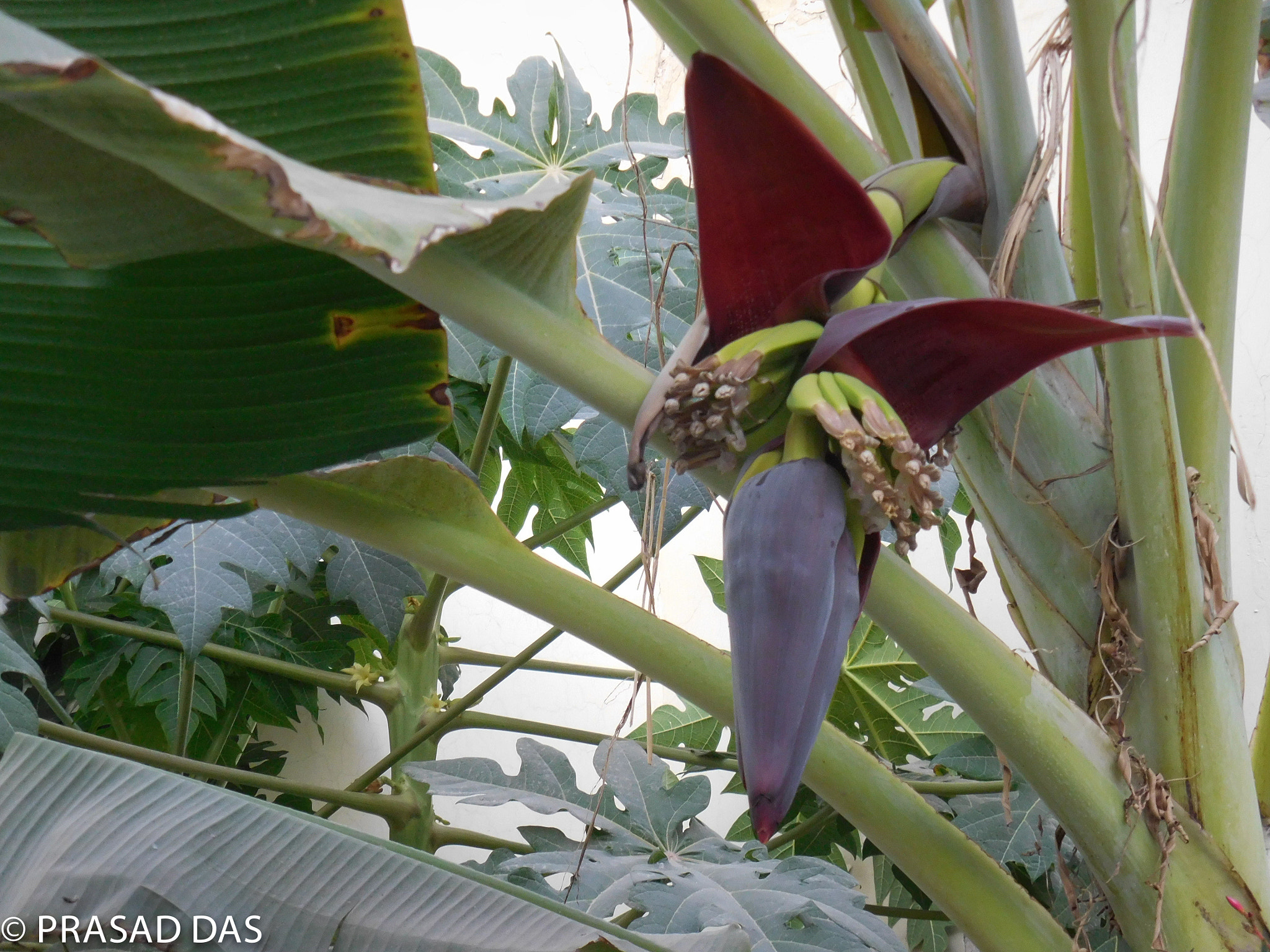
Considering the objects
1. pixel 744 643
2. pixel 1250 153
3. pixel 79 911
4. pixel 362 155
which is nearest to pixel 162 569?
pixel 79 911

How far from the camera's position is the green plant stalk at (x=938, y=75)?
40 cm

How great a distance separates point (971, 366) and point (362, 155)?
203 mm

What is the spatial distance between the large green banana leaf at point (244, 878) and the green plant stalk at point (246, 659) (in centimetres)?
49

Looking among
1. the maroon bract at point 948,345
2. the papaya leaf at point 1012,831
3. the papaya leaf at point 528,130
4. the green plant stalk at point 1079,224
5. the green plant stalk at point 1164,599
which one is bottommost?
the papaya leaf at point 1012,831

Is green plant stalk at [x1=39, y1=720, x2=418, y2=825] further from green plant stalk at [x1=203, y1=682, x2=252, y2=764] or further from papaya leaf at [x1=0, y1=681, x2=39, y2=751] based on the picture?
green plant stalk at [x1=203, y1=682, x2=252, y2=764]

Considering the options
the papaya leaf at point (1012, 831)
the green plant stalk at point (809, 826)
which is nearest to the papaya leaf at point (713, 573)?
the green plant stalk at point (809, 826)

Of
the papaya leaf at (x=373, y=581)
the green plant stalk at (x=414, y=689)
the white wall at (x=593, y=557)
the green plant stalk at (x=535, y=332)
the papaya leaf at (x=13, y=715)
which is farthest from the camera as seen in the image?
the white wall at (x=593, y=557)

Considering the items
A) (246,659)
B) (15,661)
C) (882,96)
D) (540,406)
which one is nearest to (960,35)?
(882,96)

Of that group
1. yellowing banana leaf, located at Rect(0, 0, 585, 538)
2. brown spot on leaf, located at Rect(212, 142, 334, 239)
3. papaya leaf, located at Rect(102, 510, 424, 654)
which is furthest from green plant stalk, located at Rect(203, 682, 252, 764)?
brown spot on leaf, located at Rect(212, 142, 334, 239)

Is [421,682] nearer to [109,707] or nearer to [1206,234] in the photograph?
[109,707]

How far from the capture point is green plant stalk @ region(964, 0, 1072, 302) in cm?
37

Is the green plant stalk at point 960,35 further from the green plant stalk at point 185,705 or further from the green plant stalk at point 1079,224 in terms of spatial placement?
the green plant stalk at point 185,705

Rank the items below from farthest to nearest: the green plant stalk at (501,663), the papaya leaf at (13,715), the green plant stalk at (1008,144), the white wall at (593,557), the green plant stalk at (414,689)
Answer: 1. the white wall at (593,557)
2. the green plant stalk at (501,663)
3. the green plant stalk at (414,689)
4. the papaya leaf at (13,715)
5. the green plant stalk at (1008,144)

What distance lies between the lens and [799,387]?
9.8 inches
